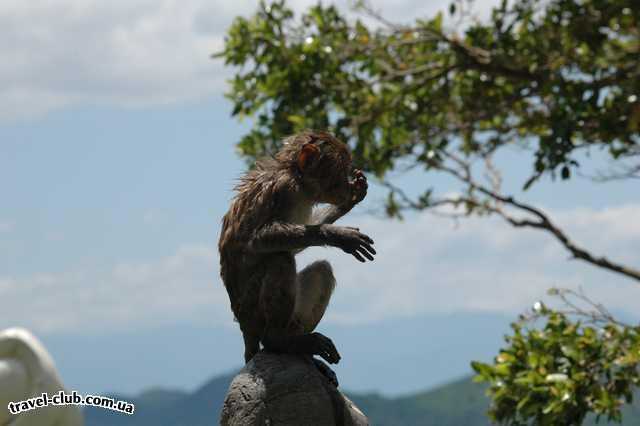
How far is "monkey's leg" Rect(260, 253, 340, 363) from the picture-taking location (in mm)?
6570

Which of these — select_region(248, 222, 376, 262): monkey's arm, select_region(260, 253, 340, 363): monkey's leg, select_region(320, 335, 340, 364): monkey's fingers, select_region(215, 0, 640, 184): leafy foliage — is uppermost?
select_region(215, 0, 640, 184): leafy foliage

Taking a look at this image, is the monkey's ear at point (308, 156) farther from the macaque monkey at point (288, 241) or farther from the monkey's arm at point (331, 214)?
the monkey's arm at point (331, 214)

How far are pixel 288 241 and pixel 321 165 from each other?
0.63m

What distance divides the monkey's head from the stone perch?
1.11 m

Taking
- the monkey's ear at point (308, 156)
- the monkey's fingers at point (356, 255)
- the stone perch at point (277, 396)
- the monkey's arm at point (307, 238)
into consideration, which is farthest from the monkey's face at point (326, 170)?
the stone perch at point (277, 396)

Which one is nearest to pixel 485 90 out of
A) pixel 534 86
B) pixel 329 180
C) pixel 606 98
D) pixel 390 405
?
pixel 534 86

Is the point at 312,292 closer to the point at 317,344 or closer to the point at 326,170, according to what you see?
the point at 317,344

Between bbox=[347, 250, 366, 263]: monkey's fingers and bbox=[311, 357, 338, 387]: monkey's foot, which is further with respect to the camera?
bbox=[311, 357, 338, 387]: monkey's foot

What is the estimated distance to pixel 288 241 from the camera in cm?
652

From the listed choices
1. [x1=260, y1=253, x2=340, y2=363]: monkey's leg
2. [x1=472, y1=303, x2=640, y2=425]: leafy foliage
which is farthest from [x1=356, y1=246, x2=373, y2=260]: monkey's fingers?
[x1=472, y1=303, x2=640, y2=425]: leafy foliage

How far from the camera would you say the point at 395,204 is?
13852 mm

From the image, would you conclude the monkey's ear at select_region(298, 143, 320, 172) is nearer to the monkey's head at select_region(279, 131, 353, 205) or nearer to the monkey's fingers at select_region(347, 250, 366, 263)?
the monkey's head at select_region(279, 131, 353, 205)

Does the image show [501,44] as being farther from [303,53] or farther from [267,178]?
[267,178]

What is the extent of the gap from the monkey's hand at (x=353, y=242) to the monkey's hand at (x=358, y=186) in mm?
569
